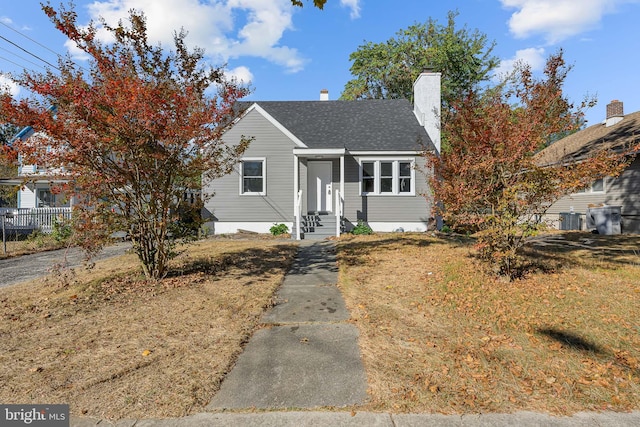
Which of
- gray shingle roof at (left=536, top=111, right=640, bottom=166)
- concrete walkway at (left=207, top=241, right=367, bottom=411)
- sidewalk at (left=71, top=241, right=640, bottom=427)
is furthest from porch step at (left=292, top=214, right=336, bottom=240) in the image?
gray shingle roof at (left=536, top=111, right=640, bottom=166)

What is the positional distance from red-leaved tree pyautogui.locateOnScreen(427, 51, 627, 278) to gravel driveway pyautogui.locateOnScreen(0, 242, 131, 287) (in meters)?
8.11

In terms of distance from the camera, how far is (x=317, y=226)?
14.6 m

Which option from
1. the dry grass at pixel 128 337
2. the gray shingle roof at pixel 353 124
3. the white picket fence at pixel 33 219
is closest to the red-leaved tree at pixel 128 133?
the dry grass at pixel 128 337

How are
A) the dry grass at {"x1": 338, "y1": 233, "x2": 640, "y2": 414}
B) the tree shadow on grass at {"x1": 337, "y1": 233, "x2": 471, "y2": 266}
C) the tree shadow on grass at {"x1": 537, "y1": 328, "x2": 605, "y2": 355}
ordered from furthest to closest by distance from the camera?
the tree shadow on grass at {"x1": 337, "y1": 233, "x2": 471, "y2": 266}
the tree shadow on grass at {"x1": 537, "y1": 328, "x2": 605, "y2": 355}
the dry grass at {"x1": 338, "y1": 233, "x2": 640, "y2": 414}

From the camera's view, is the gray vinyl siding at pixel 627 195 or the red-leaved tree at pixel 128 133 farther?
the gray vinyl siding at pixel 627 195

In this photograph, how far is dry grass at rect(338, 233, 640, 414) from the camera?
3.13m

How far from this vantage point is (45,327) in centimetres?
482

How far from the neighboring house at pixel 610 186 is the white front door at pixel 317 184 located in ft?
27.9

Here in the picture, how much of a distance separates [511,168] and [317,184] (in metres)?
10.5

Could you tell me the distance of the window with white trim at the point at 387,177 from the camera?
1545 centimetres

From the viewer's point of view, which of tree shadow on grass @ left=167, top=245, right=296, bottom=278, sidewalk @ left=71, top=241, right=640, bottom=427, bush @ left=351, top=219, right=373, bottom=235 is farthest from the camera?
bush @ left=351, top=219, right=373, bottom=235

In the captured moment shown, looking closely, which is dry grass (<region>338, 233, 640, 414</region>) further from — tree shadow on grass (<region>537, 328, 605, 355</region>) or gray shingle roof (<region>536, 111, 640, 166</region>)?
gray shingle roof (<region>536, 111, 640, 166</region>)

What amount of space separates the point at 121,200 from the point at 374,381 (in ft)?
17.8

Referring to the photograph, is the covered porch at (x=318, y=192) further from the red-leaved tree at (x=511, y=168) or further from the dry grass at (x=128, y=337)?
the red-leaved tree at (x=511, y=168)
